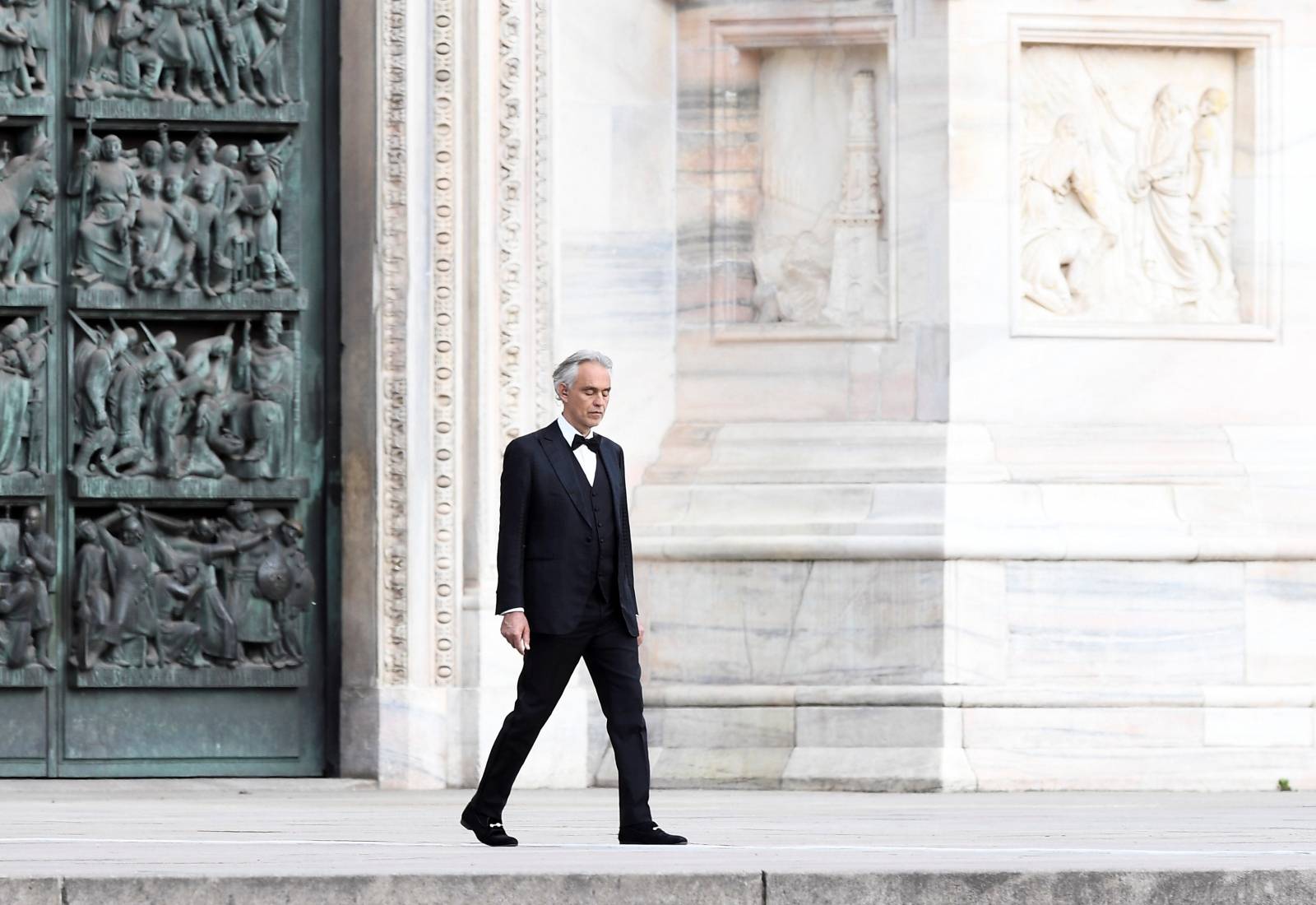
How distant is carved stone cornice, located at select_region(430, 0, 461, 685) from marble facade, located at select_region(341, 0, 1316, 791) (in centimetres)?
2

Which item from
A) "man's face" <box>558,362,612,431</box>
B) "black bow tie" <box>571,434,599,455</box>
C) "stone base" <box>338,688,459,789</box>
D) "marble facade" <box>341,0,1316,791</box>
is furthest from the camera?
"stone base" <box>338,688,459,789</box>

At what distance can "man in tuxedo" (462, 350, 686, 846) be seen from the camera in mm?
9703

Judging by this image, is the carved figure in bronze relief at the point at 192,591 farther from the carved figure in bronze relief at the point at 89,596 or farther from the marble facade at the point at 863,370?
the marble facade at the point at 863,370

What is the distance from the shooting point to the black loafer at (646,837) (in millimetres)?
9688

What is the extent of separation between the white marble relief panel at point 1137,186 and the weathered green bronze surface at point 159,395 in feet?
12.1

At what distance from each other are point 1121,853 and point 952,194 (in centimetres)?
512

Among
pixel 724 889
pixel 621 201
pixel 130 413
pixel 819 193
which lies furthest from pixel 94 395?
pixel 724 889

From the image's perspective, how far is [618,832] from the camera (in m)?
10.0

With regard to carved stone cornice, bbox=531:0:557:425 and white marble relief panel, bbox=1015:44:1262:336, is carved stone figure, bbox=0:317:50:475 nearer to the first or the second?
carved stone cornice, bbox=531:0:557:425

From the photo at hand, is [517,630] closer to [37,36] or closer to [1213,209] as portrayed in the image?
[37,36]

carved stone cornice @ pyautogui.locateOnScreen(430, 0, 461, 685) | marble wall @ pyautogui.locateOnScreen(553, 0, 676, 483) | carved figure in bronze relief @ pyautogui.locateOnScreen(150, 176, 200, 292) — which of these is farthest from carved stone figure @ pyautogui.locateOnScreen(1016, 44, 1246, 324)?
carved figure in bronze relief @ pyautogui.locateOnScreen(150, 176, 200, 292)

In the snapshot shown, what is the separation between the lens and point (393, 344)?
1357cm

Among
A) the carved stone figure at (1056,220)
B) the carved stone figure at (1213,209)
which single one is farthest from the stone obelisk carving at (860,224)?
the carved stone figure at (1213,209)

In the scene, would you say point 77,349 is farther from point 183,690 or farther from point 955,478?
point 955,478
